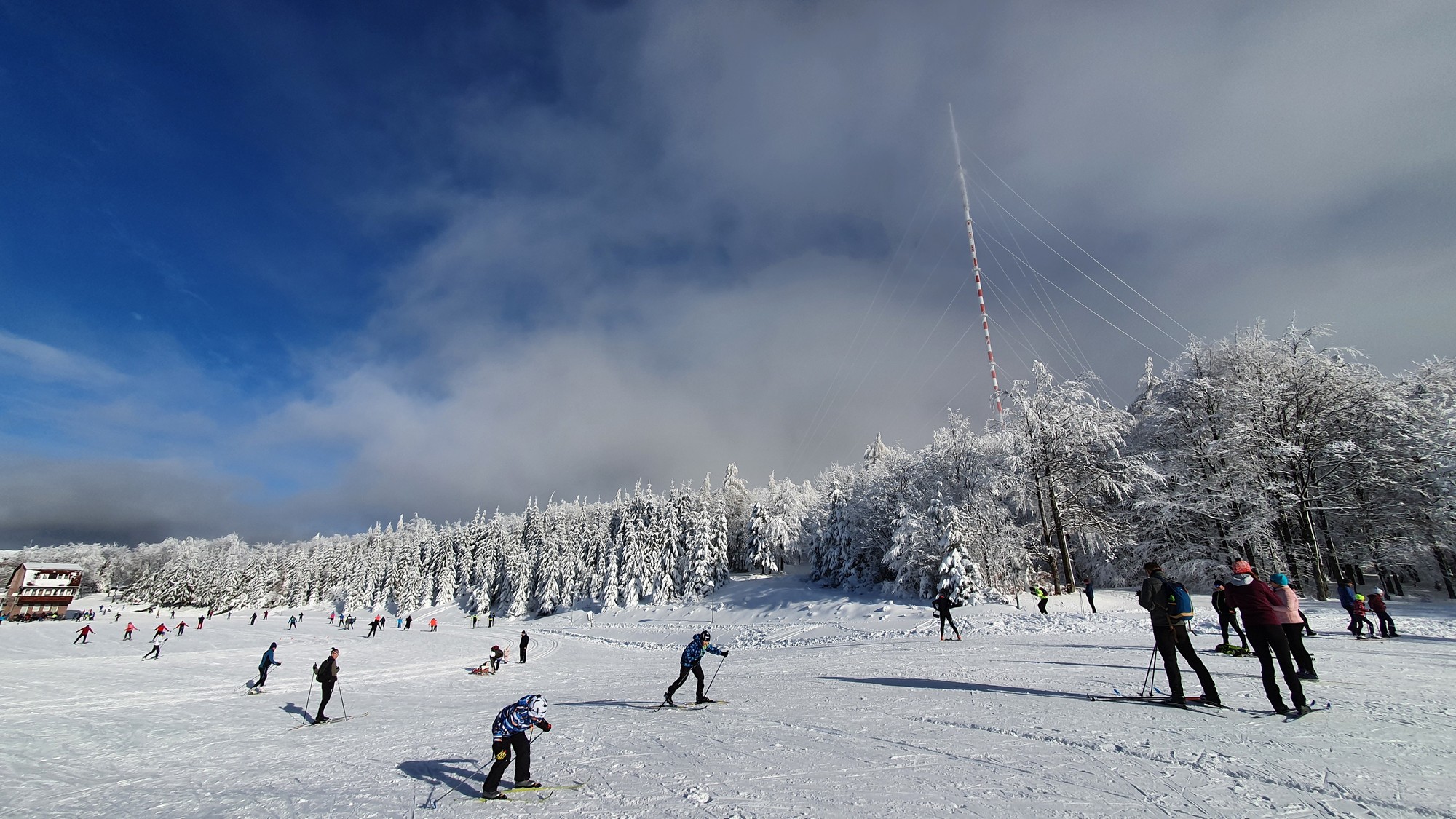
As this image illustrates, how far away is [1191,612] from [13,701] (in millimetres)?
35526

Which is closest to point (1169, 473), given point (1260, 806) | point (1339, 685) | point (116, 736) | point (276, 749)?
point (1339, 685)

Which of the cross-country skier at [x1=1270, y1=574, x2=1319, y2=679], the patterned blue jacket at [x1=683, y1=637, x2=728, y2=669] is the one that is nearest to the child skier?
the cross-country skier at [x1=1270, y1=574, x2=1319, y2=679]

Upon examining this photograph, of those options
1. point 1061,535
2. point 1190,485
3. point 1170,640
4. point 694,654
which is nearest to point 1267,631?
point 1170,640

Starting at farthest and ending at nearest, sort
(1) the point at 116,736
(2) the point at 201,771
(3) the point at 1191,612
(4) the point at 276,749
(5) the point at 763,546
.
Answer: (5) the point at 763,546
(1) the point at 116,736
(4) the point at 276,749
(2) the point at 201,771
(3) the point at 1191,612

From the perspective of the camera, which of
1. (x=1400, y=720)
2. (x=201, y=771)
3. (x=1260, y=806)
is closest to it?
(x=1260, y=806)

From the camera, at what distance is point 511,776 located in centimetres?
1020

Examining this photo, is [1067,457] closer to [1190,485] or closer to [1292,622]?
[1190,485]

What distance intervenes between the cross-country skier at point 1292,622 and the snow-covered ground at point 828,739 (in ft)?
1.26

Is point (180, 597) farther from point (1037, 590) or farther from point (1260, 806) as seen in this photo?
point (1260, 806)

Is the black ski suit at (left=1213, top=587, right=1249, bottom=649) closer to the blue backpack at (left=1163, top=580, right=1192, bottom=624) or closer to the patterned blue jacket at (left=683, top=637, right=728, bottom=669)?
the blue backpack at (left=1163, top=580, right=1192, bottom=624)

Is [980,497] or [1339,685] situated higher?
[980,497]

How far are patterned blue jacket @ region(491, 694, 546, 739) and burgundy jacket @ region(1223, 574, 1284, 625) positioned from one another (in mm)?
10843

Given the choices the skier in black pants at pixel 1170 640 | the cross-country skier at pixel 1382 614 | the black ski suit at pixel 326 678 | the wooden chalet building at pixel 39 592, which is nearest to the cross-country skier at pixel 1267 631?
the skier in black pants at pixel 1170 640

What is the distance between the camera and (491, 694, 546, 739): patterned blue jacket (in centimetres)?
862
